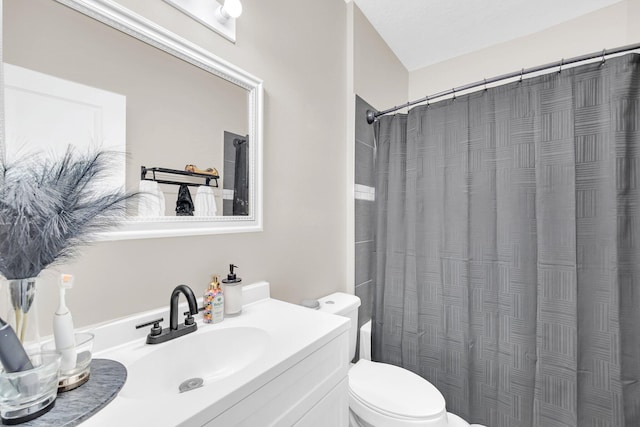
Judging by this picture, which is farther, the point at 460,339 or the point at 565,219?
the point at 460,339

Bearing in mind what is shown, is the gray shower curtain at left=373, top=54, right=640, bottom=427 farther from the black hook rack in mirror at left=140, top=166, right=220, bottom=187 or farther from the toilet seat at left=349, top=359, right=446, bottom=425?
the black hook rack in mirror at left=140, top=166, right=220, bottom=187

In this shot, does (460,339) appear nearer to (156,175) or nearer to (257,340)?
(257,340)

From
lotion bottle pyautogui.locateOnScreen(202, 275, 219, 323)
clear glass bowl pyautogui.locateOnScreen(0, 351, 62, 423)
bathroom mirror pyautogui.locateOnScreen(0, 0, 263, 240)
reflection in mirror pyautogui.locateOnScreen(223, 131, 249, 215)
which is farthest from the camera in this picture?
reflection in mirror pyautogui.locateOnScreen(223, 131, 249, 215)

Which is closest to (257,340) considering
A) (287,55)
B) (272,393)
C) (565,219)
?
(272,393)

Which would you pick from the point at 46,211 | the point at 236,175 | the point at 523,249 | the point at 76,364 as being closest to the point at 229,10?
the point at 236,175

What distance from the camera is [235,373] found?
0.66 meters

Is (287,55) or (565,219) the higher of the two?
(287,55)

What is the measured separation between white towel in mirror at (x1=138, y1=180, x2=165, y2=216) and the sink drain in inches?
20.7

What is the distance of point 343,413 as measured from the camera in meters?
0.99

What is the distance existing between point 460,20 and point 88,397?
260 cm

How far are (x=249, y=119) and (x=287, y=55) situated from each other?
1.45ft

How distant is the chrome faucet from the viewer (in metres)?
0.83

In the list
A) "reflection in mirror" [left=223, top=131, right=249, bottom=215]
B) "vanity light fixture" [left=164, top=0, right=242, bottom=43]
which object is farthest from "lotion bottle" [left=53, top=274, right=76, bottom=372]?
"vanity light fixture" [left=164, top=0, right=242, bottom=43]

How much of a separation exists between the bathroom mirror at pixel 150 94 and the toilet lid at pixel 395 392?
905mm
